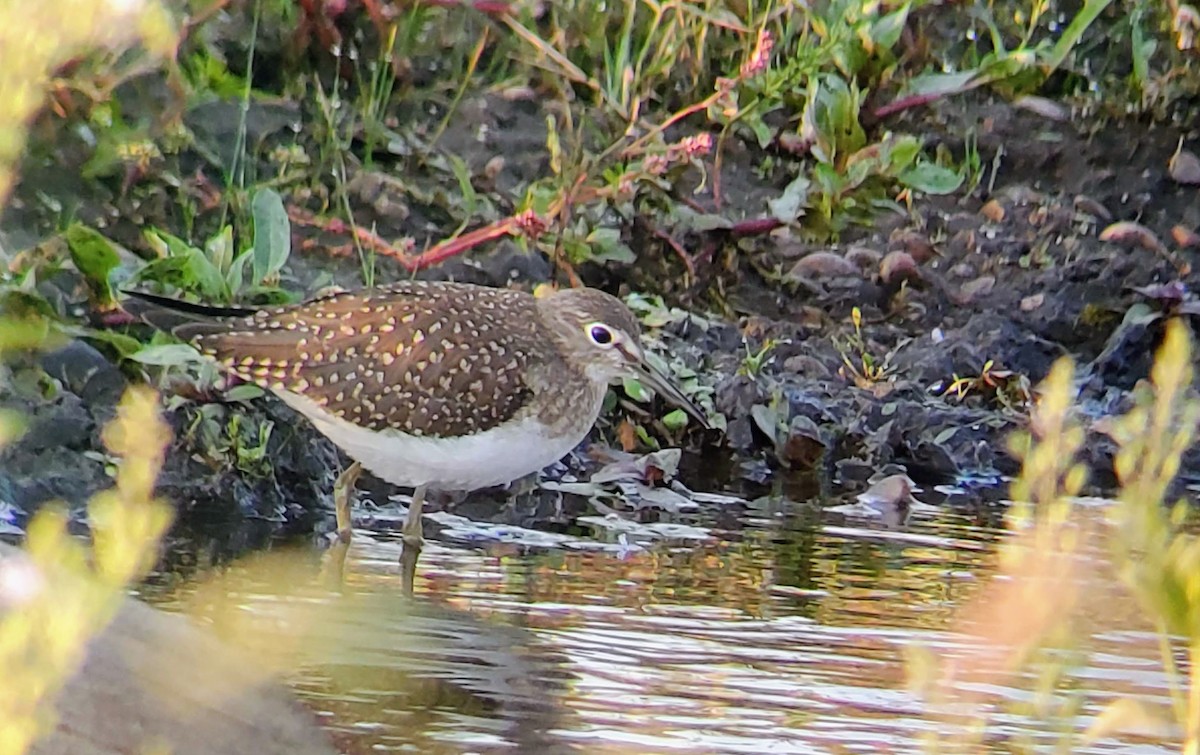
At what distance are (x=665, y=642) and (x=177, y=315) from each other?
1.78 m

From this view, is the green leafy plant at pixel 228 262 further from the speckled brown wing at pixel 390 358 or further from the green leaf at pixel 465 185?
the green leaf at pixel 465 185

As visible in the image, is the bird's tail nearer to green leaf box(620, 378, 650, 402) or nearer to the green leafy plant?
the green leafy plant

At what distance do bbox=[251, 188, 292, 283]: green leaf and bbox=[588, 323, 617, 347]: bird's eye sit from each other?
0.90 meters

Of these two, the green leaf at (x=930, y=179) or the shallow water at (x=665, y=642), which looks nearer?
the shallow water at (x=665, y=642)

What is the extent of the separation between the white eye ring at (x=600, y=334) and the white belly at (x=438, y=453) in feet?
1.61

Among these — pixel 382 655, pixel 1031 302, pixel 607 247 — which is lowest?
pixel 382 655

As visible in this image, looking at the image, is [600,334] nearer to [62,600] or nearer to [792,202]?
[792,202]

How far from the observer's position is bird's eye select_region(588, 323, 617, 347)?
600 cm

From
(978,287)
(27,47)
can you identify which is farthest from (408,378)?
(27,47)

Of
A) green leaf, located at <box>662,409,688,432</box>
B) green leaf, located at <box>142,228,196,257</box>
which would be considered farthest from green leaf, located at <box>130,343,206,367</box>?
green leaf, located at <box>662,409,688,432</box>

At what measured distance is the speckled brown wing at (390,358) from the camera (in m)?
5.50

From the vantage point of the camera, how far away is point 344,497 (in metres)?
5.59

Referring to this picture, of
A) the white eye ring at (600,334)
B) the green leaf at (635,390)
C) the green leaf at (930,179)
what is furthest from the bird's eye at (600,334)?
the green leaf at (930,179)

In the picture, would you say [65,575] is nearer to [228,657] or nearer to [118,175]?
[228,657]
